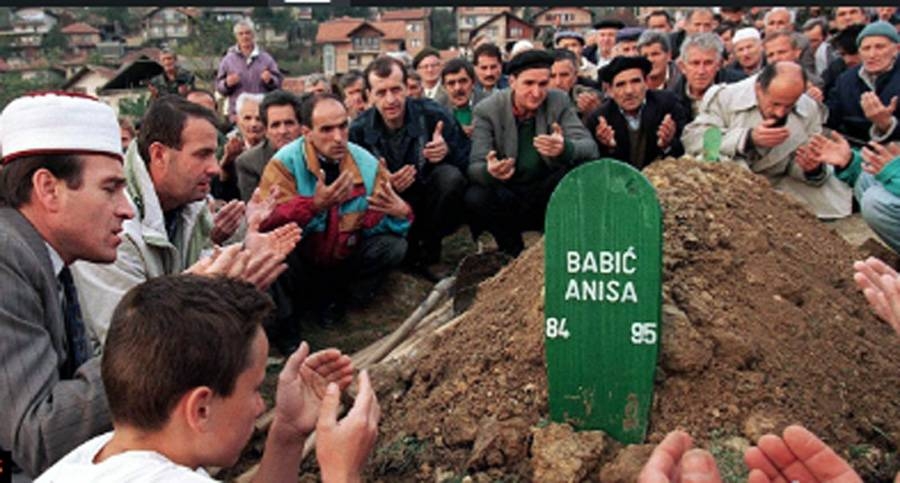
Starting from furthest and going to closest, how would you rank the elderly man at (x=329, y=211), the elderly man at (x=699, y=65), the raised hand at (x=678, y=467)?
the elderly man at (x=699, y=65), the elderly man at (x=329, y=211), the raised hand at (x=678, y=467)

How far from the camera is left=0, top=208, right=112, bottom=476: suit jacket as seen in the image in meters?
2.79

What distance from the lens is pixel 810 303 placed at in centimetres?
436

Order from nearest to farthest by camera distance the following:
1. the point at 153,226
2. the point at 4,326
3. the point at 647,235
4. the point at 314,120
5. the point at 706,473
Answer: the point at 706,473, the point at 4,326, the point at 647,235, the point at 153,226, the point at 314,120

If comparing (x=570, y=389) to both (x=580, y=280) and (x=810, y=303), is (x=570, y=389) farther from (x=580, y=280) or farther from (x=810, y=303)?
(x=810, y=303)

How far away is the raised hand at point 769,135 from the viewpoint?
21.9ft

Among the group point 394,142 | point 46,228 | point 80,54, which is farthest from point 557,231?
point 80,54

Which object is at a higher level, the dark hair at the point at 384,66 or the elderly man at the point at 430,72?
the dark hair at the point at 384,66

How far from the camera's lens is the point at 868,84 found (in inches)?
332

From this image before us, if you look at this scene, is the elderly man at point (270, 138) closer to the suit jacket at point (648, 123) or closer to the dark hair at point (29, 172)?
the suit jacket at point (648, 123)

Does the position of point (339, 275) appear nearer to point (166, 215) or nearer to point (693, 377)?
point (166, 215)

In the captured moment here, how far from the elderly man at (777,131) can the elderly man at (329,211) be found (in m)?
2.59

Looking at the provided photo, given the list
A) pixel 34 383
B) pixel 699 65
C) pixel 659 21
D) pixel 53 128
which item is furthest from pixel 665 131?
pixel 34 383

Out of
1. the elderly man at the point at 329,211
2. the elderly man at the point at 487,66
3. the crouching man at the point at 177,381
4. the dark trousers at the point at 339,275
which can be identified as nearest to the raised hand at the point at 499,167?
the elderly man at the point at 329,211

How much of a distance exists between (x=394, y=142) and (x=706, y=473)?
537 cm
